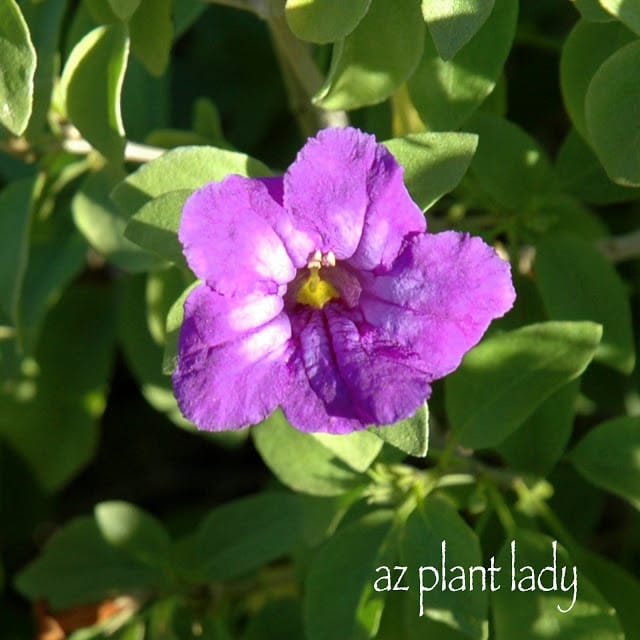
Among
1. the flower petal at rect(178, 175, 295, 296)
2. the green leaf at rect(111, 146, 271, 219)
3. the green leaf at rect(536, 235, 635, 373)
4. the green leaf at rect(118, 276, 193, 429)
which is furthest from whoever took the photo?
the green leaf at rect(118, 276, 193, 429)

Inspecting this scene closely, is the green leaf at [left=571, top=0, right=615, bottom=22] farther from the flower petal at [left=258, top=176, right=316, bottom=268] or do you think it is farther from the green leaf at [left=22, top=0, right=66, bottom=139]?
the green leaf at [left=22, top=0, right=66, bottom=139]

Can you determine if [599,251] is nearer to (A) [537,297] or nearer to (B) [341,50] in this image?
(A) [537,297]

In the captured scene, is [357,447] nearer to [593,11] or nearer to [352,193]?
[352,193]

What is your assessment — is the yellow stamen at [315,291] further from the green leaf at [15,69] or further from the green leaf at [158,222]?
the green leaf at [15,69]

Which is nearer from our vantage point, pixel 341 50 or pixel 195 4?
pixel 341 50

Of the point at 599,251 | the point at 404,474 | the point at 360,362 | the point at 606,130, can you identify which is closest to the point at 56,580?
the point at 404,474

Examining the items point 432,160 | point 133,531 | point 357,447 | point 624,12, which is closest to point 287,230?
point 432,160

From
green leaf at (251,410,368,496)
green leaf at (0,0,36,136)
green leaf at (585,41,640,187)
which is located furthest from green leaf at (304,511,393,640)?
green leaf at (0,0,36,136)
